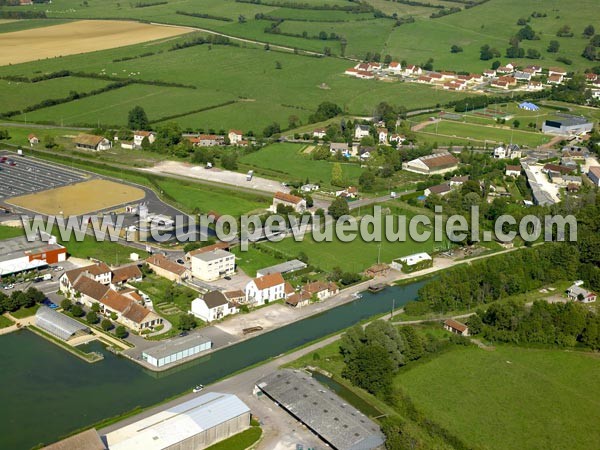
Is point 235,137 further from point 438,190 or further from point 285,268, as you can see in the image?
point 285,268

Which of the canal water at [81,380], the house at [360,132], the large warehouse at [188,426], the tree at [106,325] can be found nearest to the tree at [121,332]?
the tree at [106,325]

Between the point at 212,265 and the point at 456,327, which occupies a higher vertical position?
the point at 212,265

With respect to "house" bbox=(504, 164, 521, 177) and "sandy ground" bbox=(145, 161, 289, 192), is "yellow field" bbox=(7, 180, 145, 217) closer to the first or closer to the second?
"sandy ground" bbox=(145, 161, 289, 192)

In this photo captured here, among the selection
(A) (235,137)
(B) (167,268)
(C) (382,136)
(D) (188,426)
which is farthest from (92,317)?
(C) (382,136)

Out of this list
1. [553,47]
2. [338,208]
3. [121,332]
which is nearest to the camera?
[121,332]

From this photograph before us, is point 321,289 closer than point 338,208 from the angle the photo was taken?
Yes

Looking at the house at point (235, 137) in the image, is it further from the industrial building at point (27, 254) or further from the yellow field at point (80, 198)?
the industrial building at point (27, 254)
